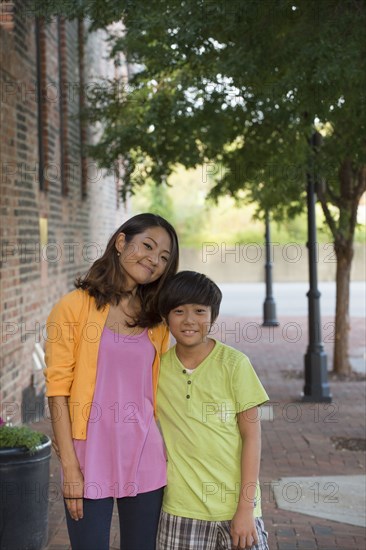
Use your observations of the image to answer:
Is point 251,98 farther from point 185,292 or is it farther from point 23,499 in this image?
point 185,292

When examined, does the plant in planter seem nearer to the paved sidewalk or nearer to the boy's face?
the paved sidewalk

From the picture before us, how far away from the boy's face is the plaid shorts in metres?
0.63

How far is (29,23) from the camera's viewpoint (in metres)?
10.2

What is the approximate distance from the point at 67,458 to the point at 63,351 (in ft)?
1.21

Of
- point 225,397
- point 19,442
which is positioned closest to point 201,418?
point 225,397

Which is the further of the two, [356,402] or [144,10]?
[356,402]

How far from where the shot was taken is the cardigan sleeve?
332 centimetres

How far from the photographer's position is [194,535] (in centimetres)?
335

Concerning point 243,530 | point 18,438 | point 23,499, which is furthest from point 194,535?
point 18,438

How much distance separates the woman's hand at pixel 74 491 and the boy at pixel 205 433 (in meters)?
0.33

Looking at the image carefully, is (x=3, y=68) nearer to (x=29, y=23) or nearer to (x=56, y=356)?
(x=29, y=23)

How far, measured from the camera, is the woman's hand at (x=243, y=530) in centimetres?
329

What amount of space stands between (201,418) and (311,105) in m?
4.16

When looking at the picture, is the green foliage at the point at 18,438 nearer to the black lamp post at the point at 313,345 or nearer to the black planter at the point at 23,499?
the black planter at the point at 23,499
